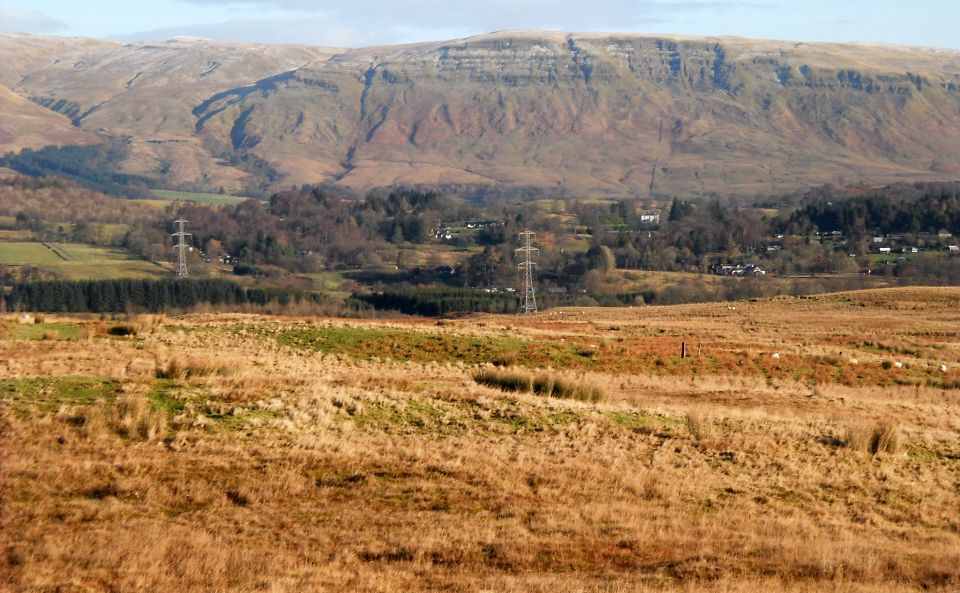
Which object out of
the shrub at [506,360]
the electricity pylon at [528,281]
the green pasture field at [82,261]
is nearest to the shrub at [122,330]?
the shrub at [506,360]

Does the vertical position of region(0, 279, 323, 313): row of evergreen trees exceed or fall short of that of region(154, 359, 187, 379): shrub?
it falls short

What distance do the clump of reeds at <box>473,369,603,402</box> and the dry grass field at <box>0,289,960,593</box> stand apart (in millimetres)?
341

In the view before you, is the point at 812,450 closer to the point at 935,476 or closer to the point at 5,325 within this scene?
the point at 935,476

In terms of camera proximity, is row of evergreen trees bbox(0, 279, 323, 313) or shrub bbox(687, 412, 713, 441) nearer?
shrub bbox(687, 412, 713, 441)

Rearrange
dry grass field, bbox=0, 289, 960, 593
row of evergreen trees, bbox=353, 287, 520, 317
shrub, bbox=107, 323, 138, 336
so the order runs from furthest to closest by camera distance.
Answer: row of evergreen trees, bbox=353, 287, 520, 317, shrub, bbox=107, 323, 138, 336, dry grass field, bbox=0, 289, 960, 593

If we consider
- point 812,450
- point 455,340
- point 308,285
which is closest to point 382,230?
point 308,285

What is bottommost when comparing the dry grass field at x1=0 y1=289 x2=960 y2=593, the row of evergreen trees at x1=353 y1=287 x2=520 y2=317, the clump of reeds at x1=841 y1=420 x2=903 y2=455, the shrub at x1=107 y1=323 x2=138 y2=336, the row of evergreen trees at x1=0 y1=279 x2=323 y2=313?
the row of evergreen trees at x1=353 y1=287 x2=520 y2=317

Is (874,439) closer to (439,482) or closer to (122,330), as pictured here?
(439,482)

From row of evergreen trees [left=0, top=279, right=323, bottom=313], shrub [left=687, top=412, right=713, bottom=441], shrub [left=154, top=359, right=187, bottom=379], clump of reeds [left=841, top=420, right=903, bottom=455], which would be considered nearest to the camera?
clump of reeds [left=841, top=420, right=903, bottom=455]

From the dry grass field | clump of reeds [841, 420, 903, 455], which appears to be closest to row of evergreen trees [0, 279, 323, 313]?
the dry grass field

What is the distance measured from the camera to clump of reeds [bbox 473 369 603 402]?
2553 centimetres

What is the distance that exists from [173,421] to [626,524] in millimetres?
8254

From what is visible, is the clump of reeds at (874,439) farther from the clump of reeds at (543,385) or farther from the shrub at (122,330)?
the shrub at (122,330)

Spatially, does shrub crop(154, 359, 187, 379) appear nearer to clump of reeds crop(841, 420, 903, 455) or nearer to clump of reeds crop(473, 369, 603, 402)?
clump of reeds crop(473, 369, 603, 402)
